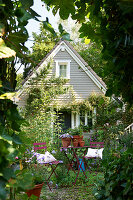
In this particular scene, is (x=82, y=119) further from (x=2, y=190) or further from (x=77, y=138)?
(x=2, y=190)

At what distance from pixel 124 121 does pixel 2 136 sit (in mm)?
10038

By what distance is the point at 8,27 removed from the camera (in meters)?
1.15

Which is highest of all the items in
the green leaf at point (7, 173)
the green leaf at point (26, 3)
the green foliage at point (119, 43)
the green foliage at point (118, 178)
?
the green leaf at point (26, 3)

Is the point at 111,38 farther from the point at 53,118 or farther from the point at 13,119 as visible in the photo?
the point at 53,118

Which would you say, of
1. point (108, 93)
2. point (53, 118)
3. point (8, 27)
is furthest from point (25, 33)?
point (53, 118)

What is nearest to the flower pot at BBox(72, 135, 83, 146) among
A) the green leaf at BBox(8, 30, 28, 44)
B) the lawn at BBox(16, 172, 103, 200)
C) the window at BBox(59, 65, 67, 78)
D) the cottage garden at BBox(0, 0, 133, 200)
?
the lawn at BBox(16, 172, 103, 200)

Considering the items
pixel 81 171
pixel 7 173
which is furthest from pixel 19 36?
pixel 81 171

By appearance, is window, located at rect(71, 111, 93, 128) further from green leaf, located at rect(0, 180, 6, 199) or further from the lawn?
green leaf, located at rect(0, 180, 6, 199)

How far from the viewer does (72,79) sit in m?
11.4

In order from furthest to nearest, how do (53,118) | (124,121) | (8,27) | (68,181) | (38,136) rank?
(124,121) → (53,118) → (38,136) → (68,181) → (8,27)

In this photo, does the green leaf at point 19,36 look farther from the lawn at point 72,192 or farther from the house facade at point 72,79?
the house facade at point 72,79

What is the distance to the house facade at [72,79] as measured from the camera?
1097 centimetres

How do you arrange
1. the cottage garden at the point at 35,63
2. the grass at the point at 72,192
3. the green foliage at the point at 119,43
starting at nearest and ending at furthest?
the cottage garden at the point at 35,63
the green foliage at the point at 119,43
the grass at the point at 72,192

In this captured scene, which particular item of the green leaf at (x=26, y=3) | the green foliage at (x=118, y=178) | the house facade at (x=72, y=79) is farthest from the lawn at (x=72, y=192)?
the house facade at (x=72, y=79)
